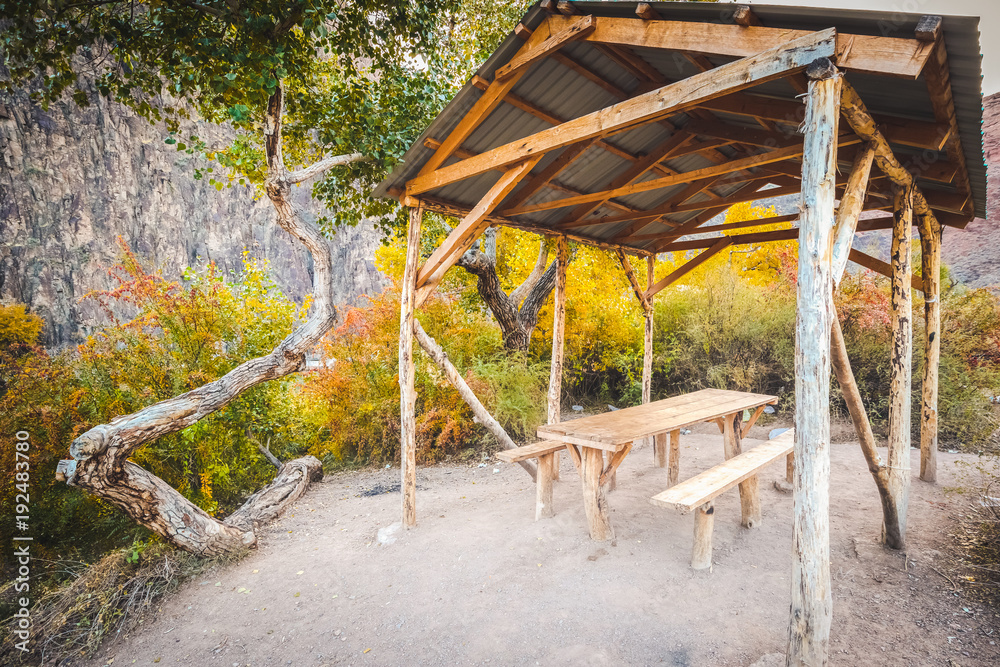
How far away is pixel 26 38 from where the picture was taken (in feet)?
11.4

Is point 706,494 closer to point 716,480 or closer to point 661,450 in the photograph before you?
point 716,480

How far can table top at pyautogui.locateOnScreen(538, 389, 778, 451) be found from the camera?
3256mm

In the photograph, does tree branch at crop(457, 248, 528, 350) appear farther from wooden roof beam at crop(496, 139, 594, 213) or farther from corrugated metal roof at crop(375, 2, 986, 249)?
wooden roof beam at crop(496, 139, 594, 213)

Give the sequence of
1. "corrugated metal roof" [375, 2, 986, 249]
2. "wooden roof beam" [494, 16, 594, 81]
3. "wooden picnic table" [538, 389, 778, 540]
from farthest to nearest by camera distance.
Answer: "wooden picnic table" [538, 389, 778, 540] < "wooden roof beam" [494, 16, 594, 81] < "corrugated metal roof" [375, 2, 986, 249]

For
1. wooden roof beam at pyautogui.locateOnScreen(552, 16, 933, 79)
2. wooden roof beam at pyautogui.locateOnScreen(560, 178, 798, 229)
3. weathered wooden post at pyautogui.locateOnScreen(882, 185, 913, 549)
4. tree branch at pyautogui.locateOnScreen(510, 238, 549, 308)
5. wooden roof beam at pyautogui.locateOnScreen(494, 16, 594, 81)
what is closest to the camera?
wooden roof beam at pyautogui.locateOnScreen(552, 16, 933, 79)

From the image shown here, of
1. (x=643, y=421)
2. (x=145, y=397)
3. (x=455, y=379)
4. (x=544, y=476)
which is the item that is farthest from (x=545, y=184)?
(x=145, y=397)

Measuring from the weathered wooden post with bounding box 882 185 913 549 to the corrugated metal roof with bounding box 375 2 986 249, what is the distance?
47 cm

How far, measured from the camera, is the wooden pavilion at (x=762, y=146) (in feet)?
6.47

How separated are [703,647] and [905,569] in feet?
5.95

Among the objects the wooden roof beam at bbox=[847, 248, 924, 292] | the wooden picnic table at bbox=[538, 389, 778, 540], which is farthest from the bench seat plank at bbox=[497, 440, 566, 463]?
the wooden roof beam at bbox=[847, 248, 924, 292]

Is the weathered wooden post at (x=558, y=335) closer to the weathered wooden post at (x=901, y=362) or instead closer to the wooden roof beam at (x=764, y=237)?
the wooden roof beam at (x=764, y=237)

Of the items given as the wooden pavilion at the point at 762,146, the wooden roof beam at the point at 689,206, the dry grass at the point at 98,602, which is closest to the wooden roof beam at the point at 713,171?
the wooden pavilion at the point at 762,146

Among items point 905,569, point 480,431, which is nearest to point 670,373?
point 480,431

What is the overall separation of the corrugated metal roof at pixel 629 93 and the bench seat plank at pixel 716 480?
240 cm
